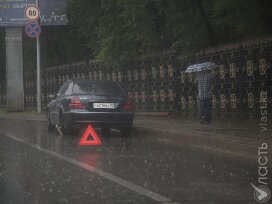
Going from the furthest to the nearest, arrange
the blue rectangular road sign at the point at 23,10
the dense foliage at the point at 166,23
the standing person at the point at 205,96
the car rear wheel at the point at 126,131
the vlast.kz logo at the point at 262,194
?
the blue rectangular road sign at the point at 23,10 < the dense foliage at the point at 166,23 < the standing person at the point at 205,96 < the car rear wheel at the point at 126,131 < the vlast.kz logo at the point at 262,194

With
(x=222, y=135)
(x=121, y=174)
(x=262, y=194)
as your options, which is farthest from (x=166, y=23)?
(x=262, y=194)

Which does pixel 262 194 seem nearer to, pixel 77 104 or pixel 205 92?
pixel 77 104

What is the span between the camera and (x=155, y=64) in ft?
73.0

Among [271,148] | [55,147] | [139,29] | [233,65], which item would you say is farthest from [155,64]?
[271,148]

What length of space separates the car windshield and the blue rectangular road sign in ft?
41.2

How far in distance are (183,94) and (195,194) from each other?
44.2ft

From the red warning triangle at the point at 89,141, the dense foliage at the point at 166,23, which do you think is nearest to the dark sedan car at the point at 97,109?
the red warning triangle at the point at 89,141

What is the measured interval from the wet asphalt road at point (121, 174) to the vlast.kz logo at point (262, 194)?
0.29ft

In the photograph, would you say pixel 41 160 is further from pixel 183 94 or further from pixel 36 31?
pixel 36 31

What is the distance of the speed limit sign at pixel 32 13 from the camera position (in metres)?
27.7

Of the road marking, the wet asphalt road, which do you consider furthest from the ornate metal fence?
the road marking

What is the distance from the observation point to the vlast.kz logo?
6996 mm

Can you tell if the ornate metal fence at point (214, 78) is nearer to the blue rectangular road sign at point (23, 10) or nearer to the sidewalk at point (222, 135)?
the sidewalk at point (222, 135)

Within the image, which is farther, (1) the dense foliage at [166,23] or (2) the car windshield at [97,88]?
(1) the dense foliage at [166,23]
